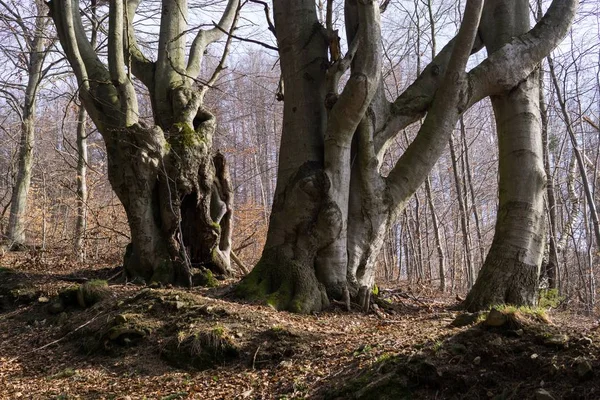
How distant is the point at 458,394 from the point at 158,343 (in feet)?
9.70

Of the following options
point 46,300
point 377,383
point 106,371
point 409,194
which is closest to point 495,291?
point 409,194

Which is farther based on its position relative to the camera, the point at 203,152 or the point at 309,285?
the point at 203,152

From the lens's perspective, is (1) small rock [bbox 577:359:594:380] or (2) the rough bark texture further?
(2) the rough bark texture

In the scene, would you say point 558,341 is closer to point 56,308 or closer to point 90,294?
point 90,294

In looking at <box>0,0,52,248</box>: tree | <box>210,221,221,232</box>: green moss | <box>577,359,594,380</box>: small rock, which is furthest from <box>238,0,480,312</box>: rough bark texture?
<box>0,0,52,248</box>: tree

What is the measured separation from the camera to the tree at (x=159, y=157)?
7074 millimetres

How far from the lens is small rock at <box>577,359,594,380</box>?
8.56ft

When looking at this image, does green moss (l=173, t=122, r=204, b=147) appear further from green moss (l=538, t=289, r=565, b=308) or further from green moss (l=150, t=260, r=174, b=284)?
green moss (l=538, t=289, r=565, b=308)

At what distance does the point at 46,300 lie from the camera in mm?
6746

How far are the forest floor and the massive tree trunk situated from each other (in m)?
0.66

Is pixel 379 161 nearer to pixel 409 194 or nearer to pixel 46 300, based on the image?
pixel 409 194

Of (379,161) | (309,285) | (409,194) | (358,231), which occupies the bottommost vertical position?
(309,285)

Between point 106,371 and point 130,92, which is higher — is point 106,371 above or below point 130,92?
below

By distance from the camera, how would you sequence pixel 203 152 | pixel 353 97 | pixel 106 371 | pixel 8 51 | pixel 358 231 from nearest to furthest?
pixel 106 371 < pixel 353 97 < pixel 358 231 < pixel 203 152 < pixel 8 51
